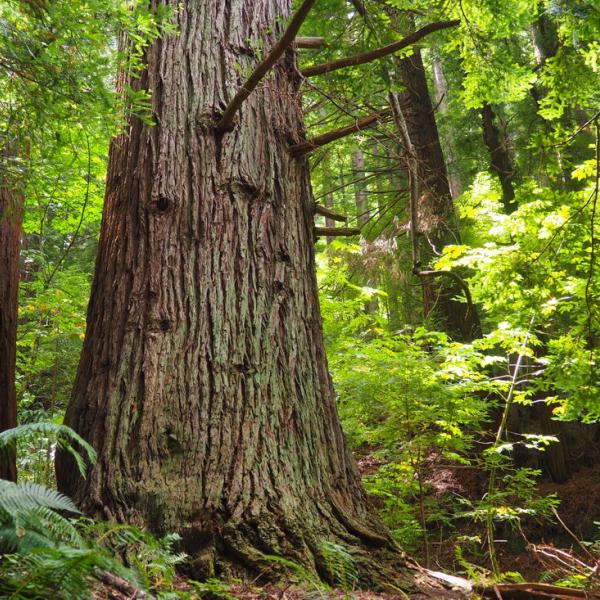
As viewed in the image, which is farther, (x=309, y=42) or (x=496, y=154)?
(x=496, y=154)

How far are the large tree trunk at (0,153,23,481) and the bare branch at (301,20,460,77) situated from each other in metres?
2.31

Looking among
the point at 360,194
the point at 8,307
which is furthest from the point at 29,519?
the point at 360,194

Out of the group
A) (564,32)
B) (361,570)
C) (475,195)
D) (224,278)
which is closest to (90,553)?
(361,570)

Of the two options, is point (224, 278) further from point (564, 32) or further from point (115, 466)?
point (564, 32)

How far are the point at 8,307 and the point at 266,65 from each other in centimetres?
312

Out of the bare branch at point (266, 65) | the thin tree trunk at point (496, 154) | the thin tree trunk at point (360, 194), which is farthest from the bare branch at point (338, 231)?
the thin tree trunk at point (496, 154)

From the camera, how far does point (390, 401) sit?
17.0 ft

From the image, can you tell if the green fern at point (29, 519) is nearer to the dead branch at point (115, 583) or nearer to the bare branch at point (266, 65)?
the dead branch at point (115, 583)

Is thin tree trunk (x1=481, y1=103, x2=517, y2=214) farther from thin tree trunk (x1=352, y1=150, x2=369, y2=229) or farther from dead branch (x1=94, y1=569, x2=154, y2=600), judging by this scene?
dead branch (x1=94, y1=569, x2=154, y2=600)

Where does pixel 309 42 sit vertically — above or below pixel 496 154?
below

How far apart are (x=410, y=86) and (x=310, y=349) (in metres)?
6.64

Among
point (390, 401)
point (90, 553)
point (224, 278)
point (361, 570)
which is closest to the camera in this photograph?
point (90, 553)

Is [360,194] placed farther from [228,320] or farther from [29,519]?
[29,519]

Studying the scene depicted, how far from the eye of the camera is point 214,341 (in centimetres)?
315
